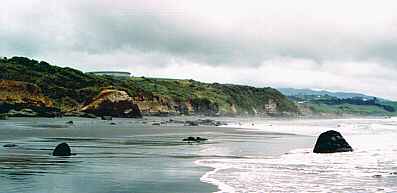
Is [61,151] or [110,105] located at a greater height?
[110,105]

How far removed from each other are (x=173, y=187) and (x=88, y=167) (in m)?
→ 7.68

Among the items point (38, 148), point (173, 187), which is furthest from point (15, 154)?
point (173, 187)

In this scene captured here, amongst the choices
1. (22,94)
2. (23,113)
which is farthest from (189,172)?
(22,94)

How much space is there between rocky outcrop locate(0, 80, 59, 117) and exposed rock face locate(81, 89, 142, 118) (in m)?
10.1

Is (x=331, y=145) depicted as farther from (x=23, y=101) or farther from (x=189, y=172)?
(x=23, y=101)

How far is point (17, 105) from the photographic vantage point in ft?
393

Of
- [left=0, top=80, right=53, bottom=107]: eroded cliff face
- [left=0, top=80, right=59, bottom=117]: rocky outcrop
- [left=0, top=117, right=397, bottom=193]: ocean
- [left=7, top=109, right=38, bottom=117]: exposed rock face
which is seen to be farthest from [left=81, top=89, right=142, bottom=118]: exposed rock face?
[left=0, top=117, right=397, bottom=193]: ocean

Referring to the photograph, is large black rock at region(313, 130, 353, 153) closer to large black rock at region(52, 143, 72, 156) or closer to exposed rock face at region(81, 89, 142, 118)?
large black rock at region(52, 143, 72, 156)

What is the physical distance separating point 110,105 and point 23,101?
23.2 meters

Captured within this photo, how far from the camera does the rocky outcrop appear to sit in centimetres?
11731

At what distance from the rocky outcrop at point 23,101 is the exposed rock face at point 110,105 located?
10.1 metres

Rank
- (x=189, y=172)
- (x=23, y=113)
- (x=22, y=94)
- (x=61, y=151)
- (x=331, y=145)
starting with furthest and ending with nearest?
(x=22, y=94) → (x=23, y=113) → (x=331, y=145) → (x=61, y=151) → (x=189, y=172)

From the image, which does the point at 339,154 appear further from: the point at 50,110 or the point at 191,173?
the point at 50,110

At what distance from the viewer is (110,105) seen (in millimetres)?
139625
